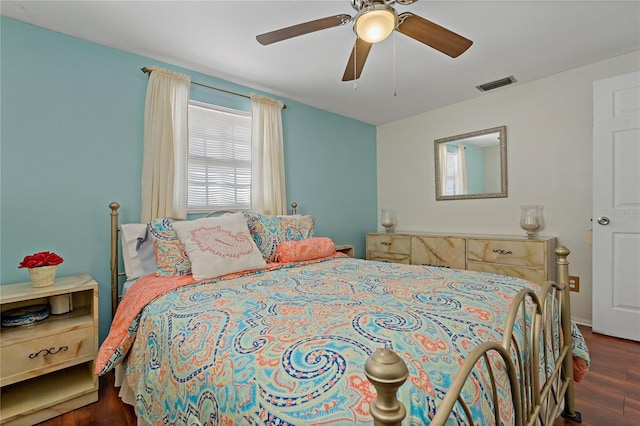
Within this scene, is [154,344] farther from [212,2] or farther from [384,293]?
[212,2]

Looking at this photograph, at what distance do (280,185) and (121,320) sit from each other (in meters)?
1.84

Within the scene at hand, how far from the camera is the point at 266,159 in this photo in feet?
9.96

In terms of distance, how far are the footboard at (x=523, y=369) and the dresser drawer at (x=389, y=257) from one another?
6.76 ft

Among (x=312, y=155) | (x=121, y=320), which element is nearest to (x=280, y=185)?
(x=312, y=155)

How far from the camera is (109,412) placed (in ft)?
5.51

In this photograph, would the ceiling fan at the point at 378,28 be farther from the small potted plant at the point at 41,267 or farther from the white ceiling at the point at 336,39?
the small potted plant at the point at 41,267

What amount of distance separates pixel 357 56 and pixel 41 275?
2.21 m

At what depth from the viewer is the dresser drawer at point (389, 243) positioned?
3.61m

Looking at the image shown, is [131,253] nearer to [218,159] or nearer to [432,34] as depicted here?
[218,159]

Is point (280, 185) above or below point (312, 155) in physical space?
below

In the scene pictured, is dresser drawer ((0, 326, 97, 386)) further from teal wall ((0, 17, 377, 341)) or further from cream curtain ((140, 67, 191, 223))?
cream curtain ((140, 67, 191, 223))

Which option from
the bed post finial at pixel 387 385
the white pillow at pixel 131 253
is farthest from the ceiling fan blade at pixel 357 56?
the white pillow at pixel 131 253

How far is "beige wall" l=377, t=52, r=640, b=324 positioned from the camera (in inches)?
109

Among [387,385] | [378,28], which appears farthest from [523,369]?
[378,28]
